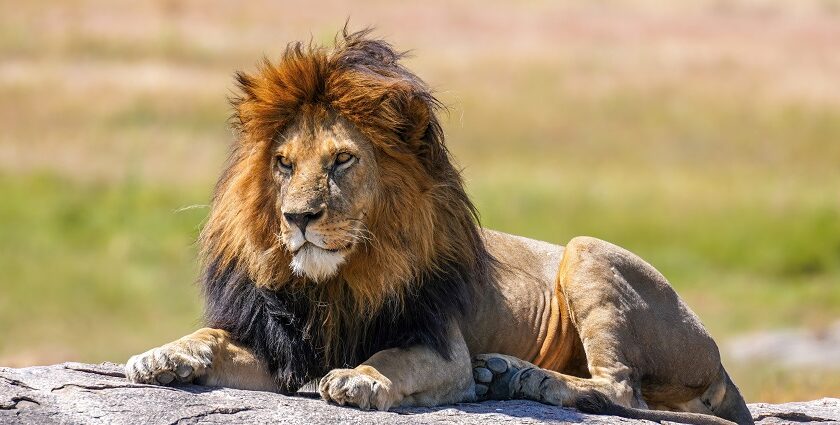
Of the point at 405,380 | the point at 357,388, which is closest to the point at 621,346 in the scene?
the point at 405,380

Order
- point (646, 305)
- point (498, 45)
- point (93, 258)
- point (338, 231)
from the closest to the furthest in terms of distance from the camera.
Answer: point (338, 231)
point (646, 305)
point (93, 258)
point (498, 45)

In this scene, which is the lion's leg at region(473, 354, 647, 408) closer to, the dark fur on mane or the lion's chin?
the dark fur on mane

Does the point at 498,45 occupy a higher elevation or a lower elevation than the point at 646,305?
higher

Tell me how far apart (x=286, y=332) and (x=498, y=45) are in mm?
24702

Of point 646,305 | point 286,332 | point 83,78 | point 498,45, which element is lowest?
point 286,332

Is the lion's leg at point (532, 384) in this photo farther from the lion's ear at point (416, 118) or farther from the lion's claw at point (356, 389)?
the lion's ear at point (416, 118)

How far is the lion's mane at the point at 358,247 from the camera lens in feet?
20.4

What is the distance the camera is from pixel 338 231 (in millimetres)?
5969

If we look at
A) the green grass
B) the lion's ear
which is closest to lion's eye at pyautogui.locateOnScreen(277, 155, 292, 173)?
the lion's ear

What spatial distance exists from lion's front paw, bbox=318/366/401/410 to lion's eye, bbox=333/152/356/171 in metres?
0.76

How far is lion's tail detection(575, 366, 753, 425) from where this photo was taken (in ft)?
21.6

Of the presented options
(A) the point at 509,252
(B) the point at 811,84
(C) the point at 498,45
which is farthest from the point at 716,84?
(A) the point at 509,252

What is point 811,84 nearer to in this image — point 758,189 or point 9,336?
point 758,189

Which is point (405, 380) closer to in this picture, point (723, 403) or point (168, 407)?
point (168, 407)
